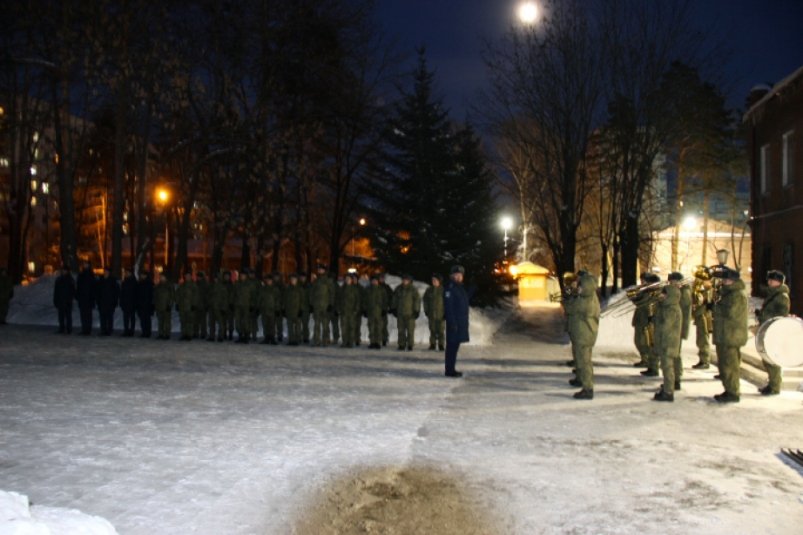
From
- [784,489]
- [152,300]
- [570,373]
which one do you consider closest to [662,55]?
[570,373]

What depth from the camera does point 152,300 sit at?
76.0 feet

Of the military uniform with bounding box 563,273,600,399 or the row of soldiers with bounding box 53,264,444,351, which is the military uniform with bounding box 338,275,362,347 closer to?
the row of soldiers with bounding box 53,264,444,351

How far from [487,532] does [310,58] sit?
2798 cm

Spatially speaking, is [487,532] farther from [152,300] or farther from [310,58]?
[310,58]

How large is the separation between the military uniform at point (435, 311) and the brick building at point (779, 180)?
12.0m

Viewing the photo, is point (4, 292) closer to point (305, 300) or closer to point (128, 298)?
point (128, 298)

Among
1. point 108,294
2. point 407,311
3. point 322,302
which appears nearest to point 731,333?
point 407,311

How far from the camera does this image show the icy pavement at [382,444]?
6.42m

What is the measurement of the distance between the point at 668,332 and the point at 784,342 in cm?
172

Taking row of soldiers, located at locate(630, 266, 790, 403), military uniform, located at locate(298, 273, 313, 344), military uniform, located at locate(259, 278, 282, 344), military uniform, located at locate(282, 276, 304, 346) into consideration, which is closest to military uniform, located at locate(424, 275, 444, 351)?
military uniform, located at locate(298, 273, 313, 344)

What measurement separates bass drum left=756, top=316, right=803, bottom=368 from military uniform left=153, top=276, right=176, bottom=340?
16.2 metres

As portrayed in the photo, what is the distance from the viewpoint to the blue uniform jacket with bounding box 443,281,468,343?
14.8 metres

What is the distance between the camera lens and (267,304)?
21.6 m

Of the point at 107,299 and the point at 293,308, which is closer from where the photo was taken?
the point at 293,308
